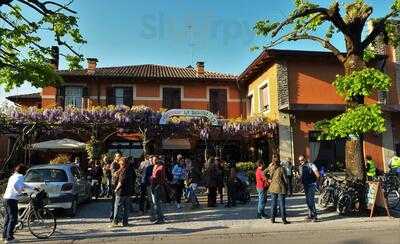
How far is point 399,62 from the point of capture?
25.2m

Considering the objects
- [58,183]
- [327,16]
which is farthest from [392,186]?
[58,183]

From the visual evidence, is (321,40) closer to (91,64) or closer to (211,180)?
(211,180)

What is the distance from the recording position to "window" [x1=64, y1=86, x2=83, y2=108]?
27828 millimetres

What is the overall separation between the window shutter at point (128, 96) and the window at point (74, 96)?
2634 mm

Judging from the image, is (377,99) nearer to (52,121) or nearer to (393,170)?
(393,170)

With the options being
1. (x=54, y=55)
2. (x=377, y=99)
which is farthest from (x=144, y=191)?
(x=377, y=99)

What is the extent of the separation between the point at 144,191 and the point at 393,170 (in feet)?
34.5

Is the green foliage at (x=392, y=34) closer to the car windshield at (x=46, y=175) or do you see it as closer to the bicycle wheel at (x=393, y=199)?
the bicycle wheel at (x=393, y=199)

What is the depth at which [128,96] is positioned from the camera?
1118 inches

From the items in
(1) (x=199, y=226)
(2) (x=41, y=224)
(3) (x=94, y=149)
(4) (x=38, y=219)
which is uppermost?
(3) (x=94, y=149)

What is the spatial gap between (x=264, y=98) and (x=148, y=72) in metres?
8.01

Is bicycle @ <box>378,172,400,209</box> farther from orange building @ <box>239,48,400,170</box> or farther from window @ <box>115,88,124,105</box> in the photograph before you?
window @ <box>115,88,124,105</box>

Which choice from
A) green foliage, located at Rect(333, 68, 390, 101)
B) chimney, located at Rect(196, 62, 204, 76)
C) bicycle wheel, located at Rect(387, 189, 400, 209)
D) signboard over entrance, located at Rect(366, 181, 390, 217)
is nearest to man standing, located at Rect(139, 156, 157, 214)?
green foliage, located at Rect(333, 68, 390, 101)

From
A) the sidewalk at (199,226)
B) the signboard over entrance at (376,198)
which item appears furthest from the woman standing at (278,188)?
the signboard over entrance at (376,198)
